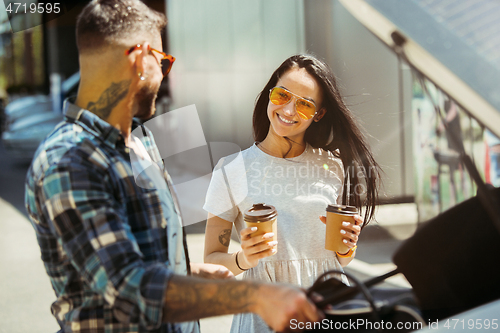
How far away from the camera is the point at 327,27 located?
383 centimetres

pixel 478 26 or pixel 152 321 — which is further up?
pixel 478 26

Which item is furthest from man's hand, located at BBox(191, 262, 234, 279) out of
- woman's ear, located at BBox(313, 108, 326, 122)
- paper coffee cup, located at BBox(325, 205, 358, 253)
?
woman's ear, located at BBox(313, 108, 326, 122)

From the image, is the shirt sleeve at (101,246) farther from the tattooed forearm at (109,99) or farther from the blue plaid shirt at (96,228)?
the tattooed forearm at (109,99)

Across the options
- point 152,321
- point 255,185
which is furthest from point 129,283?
point 255,185

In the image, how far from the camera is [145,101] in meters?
1.42

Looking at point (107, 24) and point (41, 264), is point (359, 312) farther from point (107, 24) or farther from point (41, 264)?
point (41, 264)

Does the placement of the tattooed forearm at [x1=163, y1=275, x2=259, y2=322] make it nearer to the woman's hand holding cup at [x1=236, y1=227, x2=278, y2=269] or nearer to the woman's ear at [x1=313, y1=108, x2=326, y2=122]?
the woman's hand holding cup at [x1=236, y1=227, x2=278, y2=269]

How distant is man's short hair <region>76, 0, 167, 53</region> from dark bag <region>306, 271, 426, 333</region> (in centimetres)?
92

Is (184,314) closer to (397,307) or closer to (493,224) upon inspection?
(397,307)

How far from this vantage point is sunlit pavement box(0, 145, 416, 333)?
3672 mm

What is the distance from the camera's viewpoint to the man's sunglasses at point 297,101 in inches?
79.6

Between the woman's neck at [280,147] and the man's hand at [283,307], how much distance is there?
1089mm

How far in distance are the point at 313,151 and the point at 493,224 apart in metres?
0.84

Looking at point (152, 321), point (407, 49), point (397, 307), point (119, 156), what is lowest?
point (397, 307)
